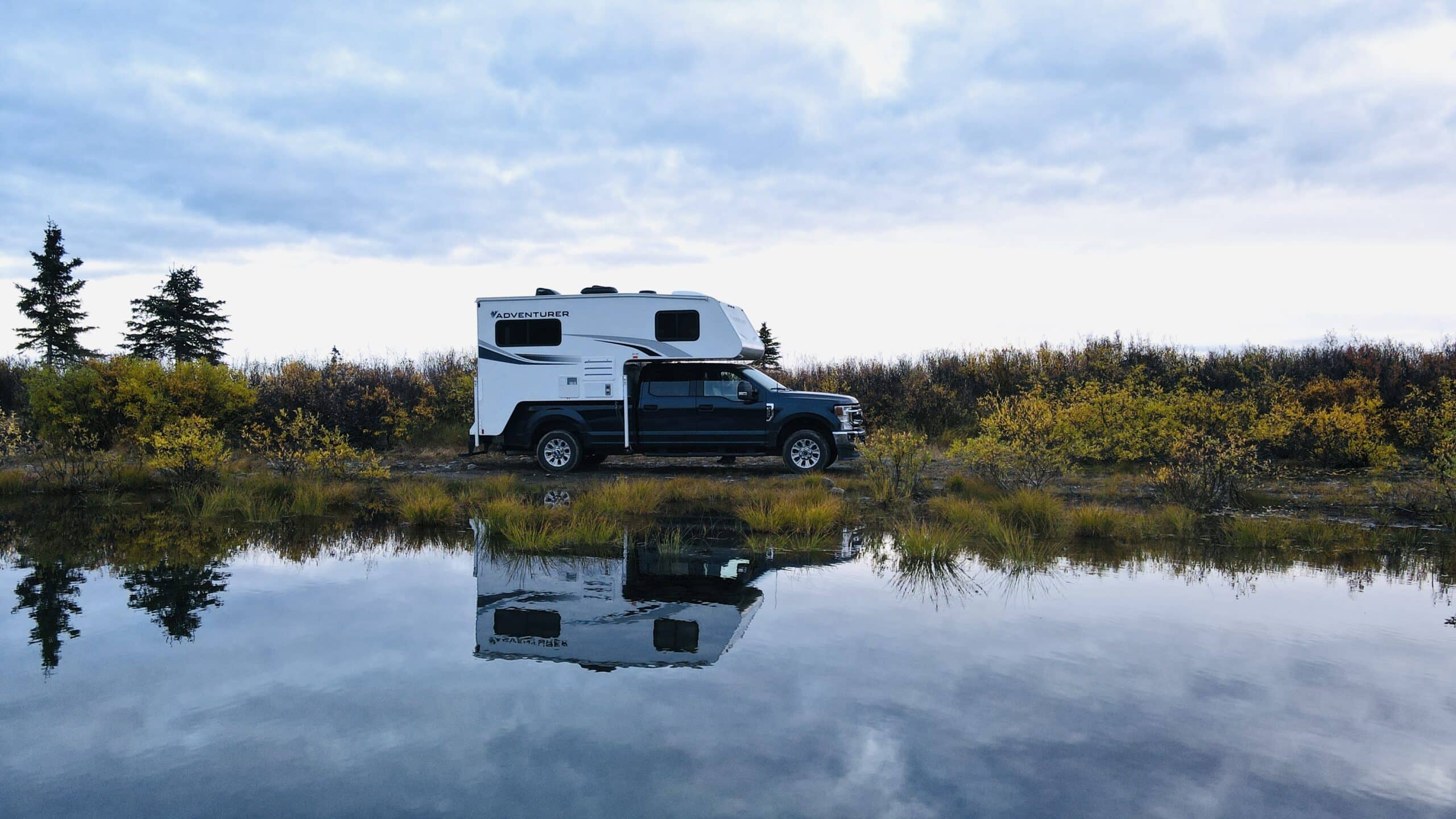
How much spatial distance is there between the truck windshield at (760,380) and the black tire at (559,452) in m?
3.11

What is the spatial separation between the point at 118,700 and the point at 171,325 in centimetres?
4440

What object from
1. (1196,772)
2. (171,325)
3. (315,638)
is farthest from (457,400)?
(171,325)

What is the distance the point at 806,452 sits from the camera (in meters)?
15.2

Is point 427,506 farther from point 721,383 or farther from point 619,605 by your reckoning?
point 721,383

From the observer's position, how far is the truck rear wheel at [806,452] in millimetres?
15086

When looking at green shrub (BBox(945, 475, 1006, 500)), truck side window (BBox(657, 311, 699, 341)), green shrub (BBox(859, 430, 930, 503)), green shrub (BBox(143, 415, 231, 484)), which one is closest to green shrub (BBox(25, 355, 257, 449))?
green shrub (BBox(143, 415, 231, 484))

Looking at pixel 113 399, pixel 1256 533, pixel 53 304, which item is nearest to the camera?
pixel 1256 533

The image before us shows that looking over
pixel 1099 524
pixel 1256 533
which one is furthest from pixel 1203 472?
pixel 1099 524

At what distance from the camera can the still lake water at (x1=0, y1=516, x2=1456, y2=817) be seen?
3.84 meters

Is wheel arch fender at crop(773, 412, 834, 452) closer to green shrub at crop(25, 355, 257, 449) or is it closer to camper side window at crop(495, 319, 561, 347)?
camper side window at crop(495, 319, 561, 347)

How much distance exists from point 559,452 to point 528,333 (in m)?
2.10

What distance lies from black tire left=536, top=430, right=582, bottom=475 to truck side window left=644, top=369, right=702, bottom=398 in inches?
62.8

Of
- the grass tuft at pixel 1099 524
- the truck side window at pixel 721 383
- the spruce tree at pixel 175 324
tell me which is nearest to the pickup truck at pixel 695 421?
the truck side window at pixel 721 383

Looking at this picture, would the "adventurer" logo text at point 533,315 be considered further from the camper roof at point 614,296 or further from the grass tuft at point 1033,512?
the grass tuft at point 1033,512
